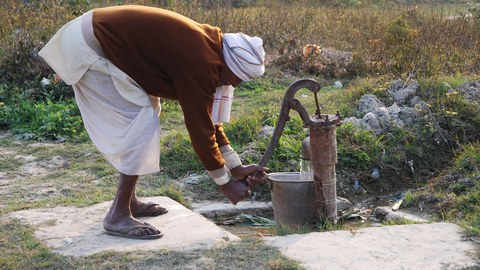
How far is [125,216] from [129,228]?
9 centimetres

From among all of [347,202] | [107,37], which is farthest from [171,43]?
[347,202]

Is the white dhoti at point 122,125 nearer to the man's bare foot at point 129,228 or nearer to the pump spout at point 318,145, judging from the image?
the man's bare foot at point 129,228

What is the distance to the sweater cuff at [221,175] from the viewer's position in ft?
13.1

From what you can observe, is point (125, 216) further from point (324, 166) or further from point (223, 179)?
point (324, 166)

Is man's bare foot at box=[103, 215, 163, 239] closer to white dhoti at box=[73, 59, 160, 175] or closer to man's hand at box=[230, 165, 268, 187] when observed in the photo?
white dhoti at box=[73, 59, 160, 175]

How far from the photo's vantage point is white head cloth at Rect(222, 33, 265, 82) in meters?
3.90

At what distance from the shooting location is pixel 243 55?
389cm

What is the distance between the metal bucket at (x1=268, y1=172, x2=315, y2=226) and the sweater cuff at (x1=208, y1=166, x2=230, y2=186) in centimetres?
67

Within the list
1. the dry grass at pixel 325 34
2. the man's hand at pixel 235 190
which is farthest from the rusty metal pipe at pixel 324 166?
the dry grass at pixel 325 34

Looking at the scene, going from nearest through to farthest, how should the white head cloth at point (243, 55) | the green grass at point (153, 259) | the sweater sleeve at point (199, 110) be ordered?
the green grass at point (153, 259) < the sweater sleeve at point (199, 110) < the white head cloth at point (243, 55)

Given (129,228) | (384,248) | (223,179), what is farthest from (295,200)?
(129,228)

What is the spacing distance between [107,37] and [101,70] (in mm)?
187

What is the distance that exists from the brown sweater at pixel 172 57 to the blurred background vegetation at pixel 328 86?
164cm

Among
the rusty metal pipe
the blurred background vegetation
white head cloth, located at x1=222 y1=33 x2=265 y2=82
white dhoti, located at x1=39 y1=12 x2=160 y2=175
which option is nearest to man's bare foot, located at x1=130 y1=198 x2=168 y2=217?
white dhoti, located at x1=39 y1=12 x2=160 y2=175
